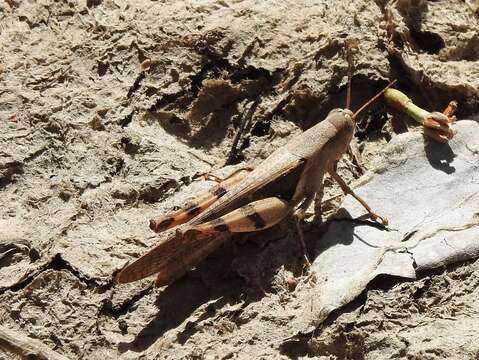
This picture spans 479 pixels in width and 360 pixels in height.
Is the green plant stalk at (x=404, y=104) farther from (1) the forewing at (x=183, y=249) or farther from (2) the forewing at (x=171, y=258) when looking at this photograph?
(2) the forewing at (x=171, y=258)

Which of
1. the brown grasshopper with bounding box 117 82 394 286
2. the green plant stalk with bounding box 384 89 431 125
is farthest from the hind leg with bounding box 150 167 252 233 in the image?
the green plant stalk with bounding box 384 89 431 125

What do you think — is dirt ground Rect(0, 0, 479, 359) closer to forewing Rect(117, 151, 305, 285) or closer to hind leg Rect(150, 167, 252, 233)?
forewing Rect(117, 151, 305, 285)

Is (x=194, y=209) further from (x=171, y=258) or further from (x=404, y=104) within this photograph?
(x=404, y=104)

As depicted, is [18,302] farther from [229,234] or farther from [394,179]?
[394,179]

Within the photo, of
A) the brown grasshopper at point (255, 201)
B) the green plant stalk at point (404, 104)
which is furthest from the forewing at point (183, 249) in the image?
the green plant stalk at point (404, 104)

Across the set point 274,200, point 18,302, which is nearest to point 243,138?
point 274,200
